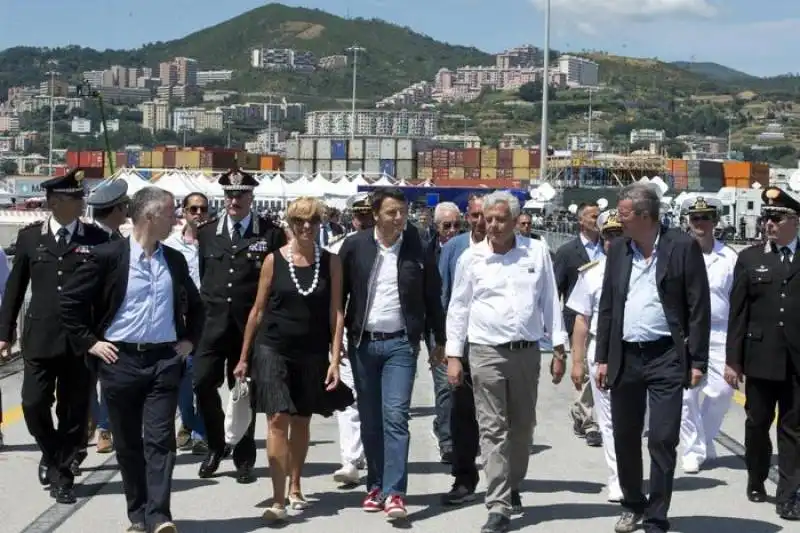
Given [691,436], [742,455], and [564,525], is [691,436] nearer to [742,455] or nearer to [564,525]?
[742,455]

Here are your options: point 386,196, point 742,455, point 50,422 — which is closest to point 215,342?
point 50,422

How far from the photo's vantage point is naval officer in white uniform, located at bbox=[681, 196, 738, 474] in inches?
370

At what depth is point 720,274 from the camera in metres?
9.47

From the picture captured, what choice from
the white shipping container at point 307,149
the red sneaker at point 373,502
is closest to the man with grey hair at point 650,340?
the red sneaker at point 373,502

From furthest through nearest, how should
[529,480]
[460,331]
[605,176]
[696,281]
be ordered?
[605,176] < [529,480] < [460,331] < [696,281]

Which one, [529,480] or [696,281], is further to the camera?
[529,480]

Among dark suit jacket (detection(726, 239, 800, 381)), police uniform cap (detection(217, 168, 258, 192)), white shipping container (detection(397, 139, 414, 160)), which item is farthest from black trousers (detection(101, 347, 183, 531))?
white shipping container (detection(397, 139, 414, 160))

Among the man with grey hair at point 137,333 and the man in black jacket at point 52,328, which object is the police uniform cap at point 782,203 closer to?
the man with grey hair at point 137,333

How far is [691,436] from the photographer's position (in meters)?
9.45

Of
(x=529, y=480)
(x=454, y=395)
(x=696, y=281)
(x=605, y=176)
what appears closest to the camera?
(x=696, y=281)

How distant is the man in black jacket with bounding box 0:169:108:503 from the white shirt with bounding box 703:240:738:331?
14.2ft

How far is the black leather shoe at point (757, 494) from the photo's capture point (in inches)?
325

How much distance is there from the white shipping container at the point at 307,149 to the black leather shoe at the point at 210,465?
124 m

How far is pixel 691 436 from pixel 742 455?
840mm
